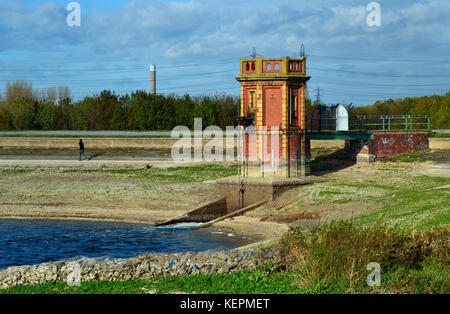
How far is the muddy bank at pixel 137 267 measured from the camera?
46.3ft

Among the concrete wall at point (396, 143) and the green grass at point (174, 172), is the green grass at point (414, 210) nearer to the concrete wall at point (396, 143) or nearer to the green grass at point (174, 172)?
the concrete wall at point (396, 143)

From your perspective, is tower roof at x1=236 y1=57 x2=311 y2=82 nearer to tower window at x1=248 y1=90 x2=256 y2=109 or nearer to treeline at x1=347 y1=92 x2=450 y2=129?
tower window at x1=248 y1=90 x2=256 y2=109

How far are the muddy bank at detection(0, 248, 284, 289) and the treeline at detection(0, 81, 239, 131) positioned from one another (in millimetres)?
56469

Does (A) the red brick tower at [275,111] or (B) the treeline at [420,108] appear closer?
(A) the red brick tower at [275,111]

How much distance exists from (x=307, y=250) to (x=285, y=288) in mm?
1521

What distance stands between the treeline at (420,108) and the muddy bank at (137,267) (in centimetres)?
5197

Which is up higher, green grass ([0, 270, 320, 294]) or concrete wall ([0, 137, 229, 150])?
concrete wall ([0, 137, 229, 150])

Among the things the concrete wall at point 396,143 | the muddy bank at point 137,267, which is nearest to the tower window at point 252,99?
the concrete wall at point 396,143

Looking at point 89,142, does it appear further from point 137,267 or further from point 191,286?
point 191,286

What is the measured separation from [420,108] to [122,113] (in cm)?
4077

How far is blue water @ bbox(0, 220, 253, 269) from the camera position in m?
22.6
